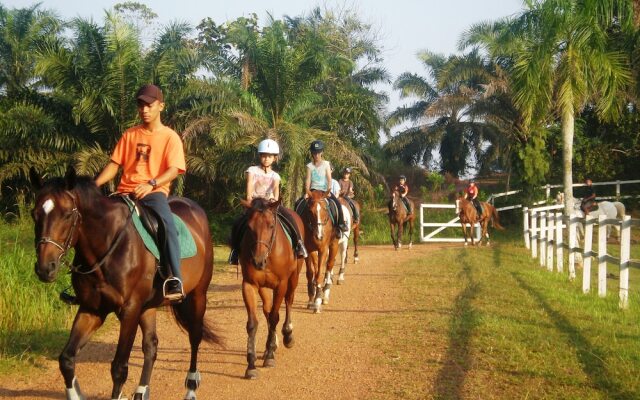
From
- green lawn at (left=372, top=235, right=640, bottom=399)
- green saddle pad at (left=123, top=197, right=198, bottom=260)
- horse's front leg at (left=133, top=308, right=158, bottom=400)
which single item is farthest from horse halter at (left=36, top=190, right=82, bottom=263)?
green lawn at (left=372, top=235, right=640, bottom=399)

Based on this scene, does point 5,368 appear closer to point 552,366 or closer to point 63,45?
point 552,366

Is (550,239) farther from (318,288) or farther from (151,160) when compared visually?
(151,160)

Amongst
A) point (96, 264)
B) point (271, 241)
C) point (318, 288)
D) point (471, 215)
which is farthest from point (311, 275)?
point (471, 215)

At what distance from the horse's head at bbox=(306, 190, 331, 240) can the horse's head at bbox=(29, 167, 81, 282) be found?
263 inches

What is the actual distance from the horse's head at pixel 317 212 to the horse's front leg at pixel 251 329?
3488mm

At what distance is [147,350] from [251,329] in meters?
1.92

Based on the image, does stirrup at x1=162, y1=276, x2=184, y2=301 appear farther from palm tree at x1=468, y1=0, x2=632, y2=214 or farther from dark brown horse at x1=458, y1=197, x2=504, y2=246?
dark brown horse at x1=458, y1=197, x2=504, y2=246

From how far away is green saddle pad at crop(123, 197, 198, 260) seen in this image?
6219 millimetres

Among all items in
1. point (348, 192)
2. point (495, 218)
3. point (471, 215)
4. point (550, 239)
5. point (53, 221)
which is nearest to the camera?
point (53, 221)

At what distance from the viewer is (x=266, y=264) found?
8555mm

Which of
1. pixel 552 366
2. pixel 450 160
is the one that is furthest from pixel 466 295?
pixel 450 160

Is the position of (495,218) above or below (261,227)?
below

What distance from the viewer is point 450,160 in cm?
4544

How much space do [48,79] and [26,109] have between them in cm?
130
